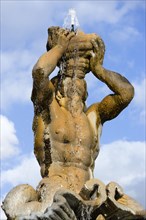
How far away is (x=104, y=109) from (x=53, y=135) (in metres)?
0.99

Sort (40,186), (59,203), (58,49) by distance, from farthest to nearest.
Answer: (58,49)
(40,186)
(59,203)

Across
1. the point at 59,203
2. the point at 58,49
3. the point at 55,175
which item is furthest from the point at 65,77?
the point at 59,203

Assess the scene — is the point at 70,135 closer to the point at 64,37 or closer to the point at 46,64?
the point at 46,64

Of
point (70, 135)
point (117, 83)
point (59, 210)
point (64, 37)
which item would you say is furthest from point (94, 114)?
point (59, 210)

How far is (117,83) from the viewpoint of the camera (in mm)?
10266

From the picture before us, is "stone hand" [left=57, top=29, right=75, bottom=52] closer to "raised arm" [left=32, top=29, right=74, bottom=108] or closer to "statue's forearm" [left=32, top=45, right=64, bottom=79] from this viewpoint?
"raised arm" [left=32, top=29, right=74, bottom=108]

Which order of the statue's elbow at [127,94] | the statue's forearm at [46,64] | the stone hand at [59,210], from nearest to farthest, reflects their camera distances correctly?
the stone hand at [59,210] < the statue's forearm at [46,64] < the statue's elbow at [127,94]

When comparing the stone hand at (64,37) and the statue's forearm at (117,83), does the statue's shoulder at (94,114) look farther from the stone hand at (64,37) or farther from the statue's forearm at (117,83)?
the stone hand at (64,37)

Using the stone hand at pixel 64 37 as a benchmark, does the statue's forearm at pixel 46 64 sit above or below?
below

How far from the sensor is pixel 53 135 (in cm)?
991

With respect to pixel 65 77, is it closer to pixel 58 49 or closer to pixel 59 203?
pixel 58 49

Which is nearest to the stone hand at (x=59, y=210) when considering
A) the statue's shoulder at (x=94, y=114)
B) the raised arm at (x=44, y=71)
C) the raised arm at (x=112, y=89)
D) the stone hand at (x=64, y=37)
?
the raised arm at (x=44, y=71)

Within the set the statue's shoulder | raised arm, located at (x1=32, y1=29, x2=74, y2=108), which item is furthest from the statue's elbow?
raised arm, located at (x1=32, y1=29, x2=74, y2=108)

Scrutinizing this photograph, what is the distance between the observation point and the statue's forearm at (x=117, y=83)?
33.7 feet
